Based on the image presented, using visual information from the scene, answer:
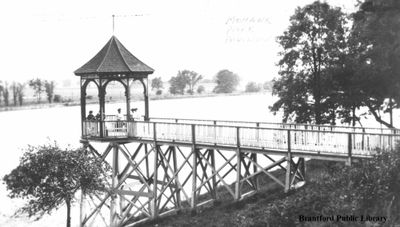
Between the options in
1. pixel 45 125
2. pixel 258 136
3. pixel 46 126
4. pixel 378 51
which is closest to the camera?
pixel 258 136

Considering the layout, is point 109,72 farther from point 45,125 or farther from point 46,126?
point 45,125

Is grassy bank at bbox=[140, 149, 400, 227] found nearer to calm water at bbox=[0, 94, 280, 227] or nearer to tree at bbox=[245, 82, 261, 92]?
calm water at bbox=[0, 94, 280, 227]

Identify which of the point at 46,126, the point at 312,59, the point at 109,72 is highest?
the point at 312,59

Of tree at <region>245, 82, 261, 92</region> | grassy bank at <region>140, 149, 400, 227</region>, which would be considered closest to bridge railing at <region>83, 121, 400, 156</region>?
grassy bank at <region>140, 149, 400, 227</region>

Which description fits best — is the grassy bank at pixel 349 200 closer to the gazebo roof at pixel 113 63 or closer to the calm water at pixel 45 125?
the gazebo roof at pixel 113 63

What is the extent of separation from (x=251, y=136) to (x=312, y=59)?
1183 cm

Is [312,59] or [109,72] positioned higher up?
[312,59]

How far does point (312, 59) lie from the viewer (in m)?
29.1

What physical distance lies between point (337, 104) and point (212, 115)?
153 ft

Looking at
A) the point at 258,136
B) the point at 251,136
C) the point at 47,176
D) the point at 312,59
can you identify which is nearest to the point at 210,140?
the point at 251,136

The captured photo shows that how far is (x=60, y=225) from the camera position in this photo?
108 feet

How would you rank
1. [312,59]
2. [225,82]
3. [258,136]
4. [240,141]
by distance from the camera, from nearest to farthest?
1. [258,136]
2. [240,141]
3. [312,59]
4. [225,82]

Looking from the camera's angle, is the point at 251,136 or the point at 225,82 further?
the point at 225,82

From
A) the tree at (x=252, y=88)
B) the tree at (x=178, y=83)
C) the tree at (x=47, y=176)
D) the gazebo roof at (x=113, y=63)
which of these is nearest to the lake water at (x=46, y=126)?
the gazebo roof at (x=113, y=63)
